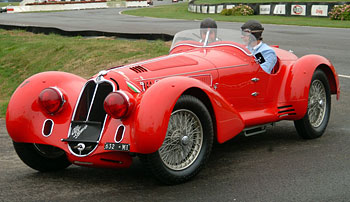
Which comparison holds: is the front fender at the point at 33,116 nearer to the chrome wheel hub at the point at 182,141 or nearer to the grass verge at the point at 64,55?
the chrome wheel hub at the point at 182,141

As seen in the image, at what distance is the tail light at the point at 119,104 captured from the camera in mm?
4980

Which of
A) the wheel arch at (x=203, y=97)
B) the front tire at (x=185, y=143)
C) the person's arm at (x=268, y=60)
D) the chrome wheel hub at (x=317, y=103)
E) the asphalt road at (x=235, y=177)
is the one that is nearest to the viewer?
the asphalt road at (x=235, y=177)

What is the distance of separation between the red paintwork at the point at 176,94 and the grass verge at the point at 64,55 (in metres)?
7.39

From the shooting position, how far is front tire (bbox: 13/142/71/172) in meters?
5.62

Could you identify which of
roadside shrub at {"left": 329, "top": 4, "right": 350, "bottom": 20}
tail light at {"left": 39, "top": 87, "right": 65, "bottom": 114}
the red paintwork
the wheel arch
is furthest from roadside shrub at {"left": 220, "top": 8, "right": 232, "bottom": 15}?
tail light at {"left": 39, "top": 87, "right": 65, "bottom": 114}

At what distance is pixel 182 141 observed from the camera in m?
5.23

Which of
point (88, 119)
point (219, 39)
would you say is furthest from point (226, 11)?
point (88, 119)

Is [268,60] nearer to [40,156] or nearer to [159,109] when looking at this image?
[159,109]

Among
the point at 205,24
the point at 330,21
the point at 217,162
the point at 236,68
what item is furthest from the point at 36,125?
the point at 330,21

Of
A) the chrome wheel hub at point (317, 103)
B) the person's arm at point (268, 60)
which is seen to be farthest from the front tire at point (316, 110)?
the person's arm at point (268, 60)

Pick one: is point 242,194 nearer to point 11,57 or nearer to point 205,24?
point 205,24

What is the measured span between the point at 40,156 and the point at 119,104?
1261mm

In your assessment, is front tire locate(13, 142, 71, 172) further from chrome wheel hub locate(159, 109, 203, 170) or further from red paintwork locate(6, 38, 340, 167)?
chrome wheel hub locate(159, 109, 203, 170)

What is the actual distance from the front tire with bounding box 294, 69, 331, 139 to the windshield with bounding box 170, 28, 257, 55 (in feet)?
3.18
